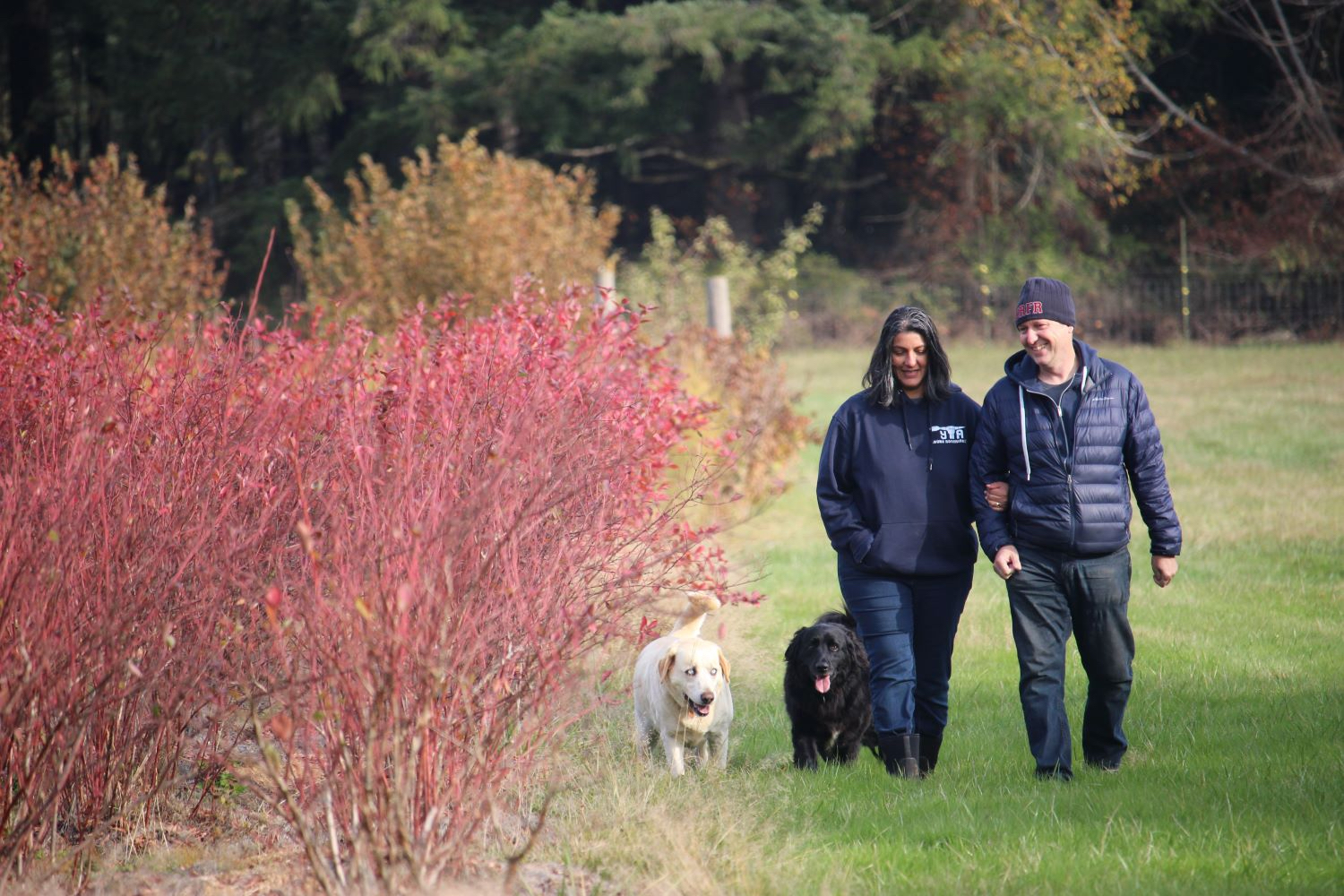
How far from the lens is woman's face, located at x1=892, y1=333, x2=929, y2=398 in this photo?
5754mm

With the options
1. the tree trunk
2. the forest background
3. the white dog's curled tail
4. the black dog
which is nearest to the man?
the black dog

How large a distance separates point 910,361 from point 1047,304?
625 mm

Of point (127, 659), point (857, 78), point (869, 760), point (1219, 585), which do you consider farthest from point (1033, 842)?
point (857, 78)

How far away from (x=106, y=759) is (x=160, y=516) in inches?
39.6

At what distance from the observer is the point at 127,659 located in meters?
4.07

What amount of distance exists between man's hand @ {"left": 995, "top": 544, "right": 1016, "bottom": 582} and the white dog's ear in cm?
145

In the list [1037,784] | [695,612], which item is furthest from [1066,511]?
[695,612]

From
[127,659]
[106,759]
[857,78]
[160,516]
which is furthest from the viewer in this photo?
[857,78]

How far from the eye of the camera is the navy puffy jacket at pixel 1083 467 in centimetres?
538

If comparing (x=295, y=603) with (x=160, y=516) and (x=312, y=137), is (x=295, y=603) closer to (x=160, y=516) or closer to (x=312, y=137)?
(x=160, y=516)

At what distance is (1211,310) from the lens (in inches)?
1195

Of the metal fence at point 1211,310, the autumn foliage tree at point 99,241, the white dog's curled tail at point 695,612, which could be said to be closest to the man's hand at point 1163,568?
the white dog's curled tail at point 695,612

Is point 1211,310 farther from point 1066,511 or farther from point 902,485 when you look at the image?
point 1066,511

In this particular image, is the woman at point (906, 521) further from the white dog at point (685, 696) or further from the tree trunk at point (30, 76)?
the tree trunk at point (30, 76)
